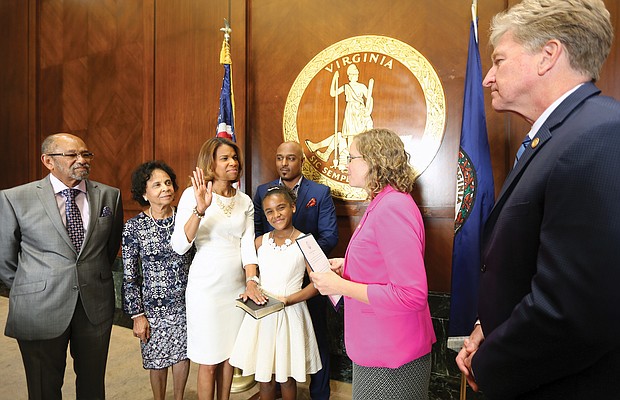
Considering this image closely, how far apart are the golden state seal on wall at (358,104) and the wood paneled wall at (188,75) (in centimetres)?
9

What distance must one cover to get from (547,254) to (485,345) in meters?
0.26

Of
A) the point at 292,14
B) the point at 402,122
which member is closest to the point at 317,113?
the point at 402,122

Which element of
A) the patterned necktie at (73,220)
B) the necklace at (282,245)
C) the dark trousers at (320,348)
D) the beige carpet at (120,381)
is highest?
the patterned necktie at (73,220)

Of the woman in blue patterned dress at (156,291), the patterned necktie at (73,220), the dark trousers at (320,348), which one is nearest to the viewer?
the patterned necktie at (73,220)

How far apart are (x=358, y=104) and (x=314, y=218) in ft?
3.54

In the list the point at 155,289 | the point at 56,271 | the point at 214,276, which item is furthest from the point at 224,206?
the point at 56,271

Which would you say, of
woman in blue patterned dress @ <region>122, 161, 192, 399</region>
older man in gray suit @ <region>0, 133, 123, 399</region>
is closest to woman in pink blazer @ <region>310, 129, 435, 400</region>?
woman in blue patterned dress @ <region>122, 161, 192, 399</region>

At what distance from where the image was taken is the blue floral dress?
2.38 m

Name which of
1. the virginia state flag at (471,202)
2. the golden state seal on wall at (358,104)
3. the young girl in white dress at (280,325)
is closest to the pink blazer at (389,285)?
the young girl in white dress at (280,325)

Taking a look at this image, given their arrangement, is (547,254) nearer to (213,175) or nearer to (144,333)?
(213,175)

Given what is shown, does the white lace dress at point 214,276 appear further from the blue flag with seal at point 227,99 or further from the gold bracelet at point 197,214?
the blue flag with seal at point 227,99

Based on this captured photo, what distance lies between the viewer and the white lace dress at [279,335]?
228 centimetres

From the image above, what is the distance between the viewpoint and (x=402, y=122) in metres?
3.17

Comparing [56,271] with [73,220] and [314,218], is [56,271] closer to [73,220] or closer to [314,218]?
[73,220]
